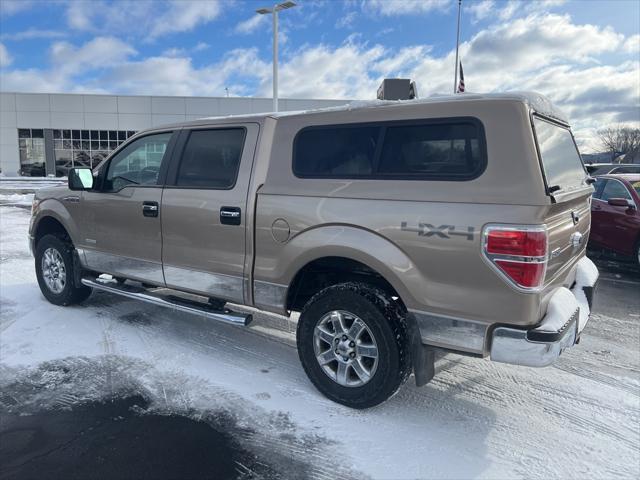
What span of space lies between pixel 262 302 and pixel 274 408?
0.83 metres

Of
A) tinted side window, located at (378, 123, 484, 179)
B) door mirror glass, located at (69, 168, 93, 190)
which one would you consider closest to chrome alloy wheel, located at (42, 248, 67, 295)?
door mirror glass, located at (69, 168, 93, 190)

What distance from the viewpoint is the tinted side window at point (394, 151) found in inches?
118

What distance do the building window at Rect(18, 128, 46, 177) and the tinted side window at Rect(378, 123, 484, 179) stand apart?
129 ft

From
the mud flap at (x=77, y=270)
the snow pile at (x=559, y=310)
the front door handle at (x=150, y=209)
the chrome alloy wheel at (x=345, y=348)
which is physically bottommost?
the chrome alloy wheel at (x=345, y=348)

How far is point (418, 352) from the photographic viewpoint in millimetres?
3213

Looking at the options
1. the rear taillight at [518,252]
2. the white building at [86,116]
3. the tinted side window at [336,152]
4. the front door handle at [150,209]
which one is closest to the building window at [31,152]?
the white building at [86,116]

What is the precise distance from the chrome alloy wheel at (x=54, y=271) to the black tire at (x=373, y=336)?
336cm

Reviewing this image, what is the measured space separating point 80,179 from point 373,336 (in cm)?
339

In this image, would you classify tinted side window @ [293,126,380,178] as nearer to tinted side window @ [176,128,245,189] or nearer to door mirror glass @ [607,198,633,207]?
tinted side window @ [176,128,245,189]

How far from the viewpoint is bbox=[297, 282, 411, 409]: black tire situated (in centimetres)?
322

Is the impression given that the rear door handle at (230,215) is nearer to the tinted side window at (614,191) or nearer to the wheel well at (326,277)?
the wheel well at (326,277)

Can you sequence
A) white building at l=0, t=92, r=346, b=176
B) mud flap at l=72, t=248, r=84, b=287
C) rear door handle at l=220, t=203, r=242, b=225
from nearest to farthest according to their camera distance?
rear door handle at l=220, t=203, r=242, b=225 < mud flap at l=72, t=248, r=84, b=287 < white building at l=0, t=92, r=346, b=176

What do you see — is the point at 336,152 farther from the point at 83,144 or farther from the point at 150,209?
the point at 83,144

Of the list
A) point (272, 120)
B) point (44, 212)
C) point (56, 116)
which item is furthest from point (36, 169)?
point (272, 120)
